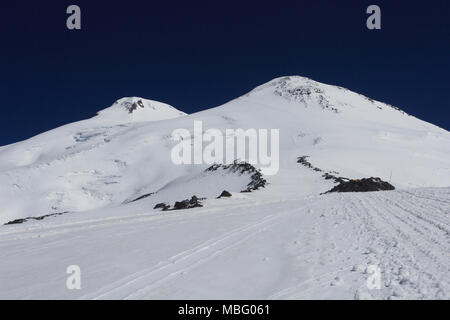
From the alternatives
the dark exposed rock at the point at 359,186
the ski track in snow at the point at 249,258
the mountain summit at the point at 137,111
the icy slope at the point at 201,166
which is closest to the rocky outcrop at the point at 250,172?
the icy slope at the point at 201,166

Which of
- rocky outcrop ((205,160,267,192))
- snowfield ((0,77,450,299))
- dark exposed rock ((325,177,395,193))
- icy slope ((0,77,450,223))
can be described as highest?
snowfield ((0,77,450,299))

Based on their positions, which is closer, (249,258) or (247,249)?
(249,258)

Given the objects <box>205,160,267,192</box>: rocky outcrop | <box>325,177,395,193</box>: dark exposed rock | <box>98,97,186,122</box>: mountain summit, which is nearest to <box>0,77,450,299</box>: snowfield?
<box>205,160,267,192</box>: rocky outcrop

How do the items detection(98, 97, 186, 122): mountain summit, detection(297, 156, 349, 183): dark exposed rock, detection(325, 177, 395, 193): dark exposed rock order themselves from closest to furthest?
1. detection(325, 177, 395, 193): dark exposed rock
2. detection(297, 156, 349, 183): dark exposed rock
3. detection(98, 97, 186, 122): mountain summit

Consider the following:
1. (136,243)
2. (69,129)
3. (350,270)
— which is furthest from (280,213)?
(69,129)

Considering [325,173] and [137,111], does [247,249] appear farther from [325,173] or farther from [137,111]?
[137,111]

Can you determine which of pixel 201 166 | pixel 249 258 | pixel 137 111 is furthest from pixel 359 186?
pixel 137 111

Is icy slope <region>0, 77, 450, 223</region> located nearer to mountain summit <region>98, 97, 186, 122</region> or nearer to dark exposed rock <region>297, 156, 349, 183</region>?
dark exposed rock <region>297, 156, 349, 183</region>
